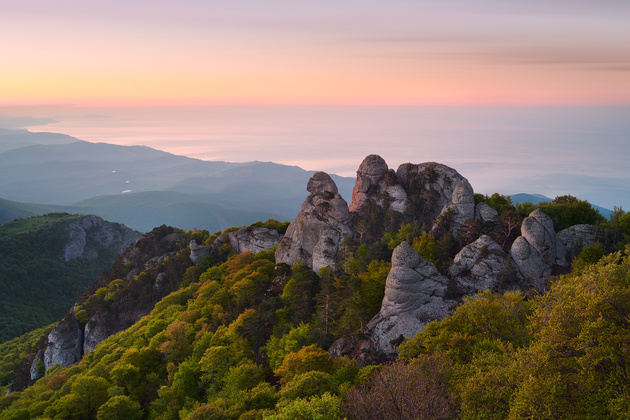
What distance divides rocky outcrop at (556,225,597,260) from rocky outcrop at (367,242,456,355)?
1625 centimetres

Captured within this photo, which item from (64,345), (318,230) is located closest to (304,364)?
(318,230)

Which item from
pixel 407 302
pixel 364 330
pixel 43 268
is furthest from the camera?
pixel 43 268

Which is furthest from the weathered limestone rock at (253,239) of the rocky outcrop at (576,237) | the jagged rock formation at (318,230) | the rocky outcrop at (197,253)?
the rocky outcrop at (576,237)

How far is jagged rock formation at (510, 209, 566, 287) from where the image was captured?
129ft

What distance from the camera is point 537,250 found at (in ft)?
132

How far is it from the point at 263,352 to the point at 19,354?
8398cm

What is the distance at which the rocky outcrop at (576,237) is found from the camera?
139ft

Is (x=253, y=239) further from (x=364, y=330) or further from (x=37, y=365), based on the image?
(x=37, y=365)

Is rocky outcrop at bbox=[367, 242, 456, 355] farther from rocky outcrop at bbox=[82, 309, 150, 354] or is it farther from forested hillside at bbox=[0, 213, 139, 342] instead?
forested hillside at bbox=[0, 213, 139, 342]

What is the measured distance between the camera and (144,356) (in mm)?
52906

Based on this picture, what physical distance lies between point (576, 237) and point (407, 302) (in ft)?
76.5

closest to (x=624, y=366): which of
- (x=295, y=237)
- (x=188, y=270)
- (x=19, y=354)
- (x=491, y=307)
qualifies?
(x=491, y=307)

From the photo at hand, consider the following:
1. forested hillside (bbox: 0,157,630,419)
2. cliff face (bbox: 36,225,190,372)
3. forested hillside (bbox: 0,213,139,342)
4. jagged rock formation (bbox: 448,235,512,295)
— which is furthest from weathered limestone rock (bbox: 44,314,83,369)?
jagged rock formation (bbox: 448,235,512,295)

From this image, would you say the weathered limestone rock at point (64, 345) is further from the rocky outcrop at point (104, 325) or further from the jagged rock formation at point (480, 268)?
the jagged rock formation at point (480, 268)
